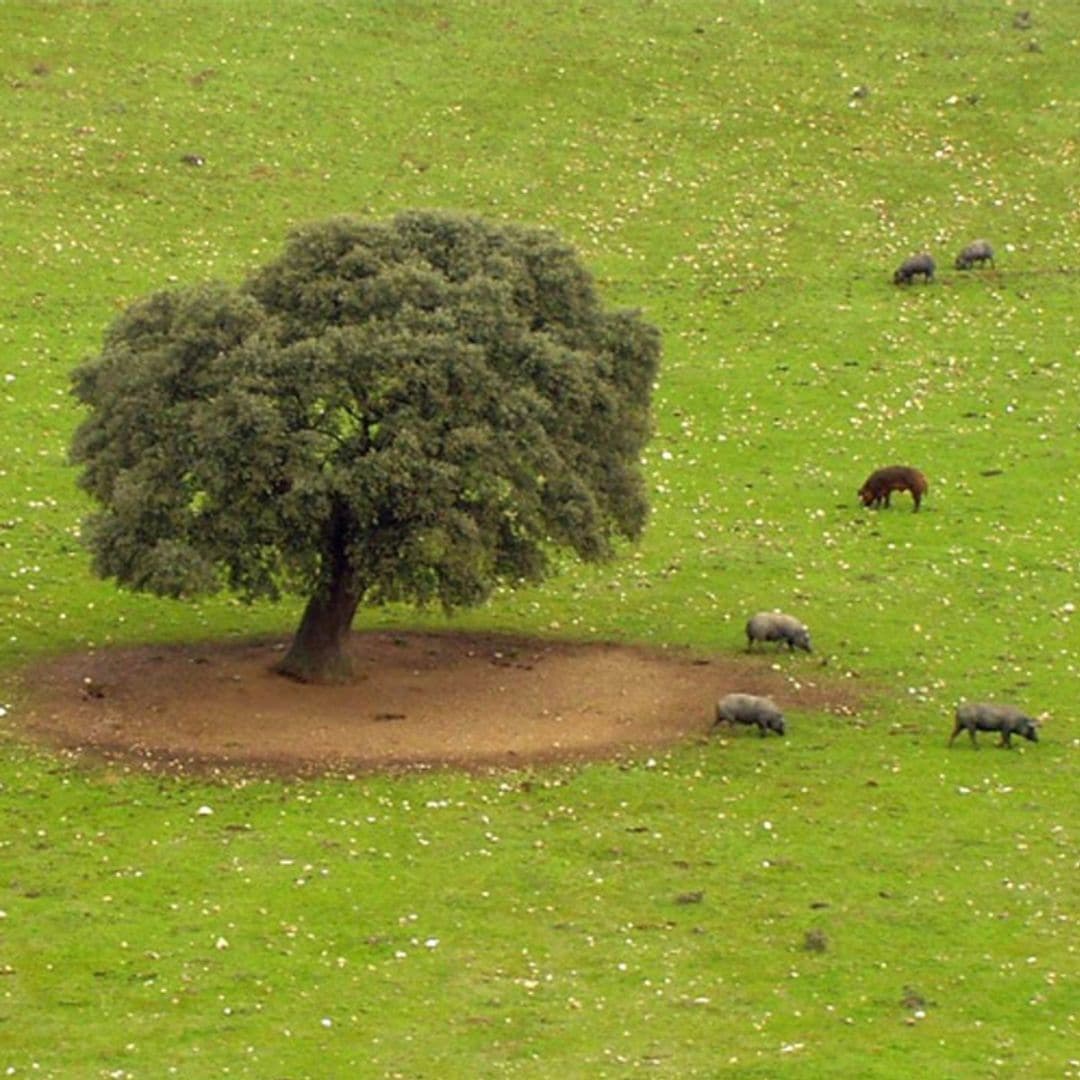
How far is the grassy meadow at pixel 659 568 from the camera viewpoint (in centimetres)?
3067

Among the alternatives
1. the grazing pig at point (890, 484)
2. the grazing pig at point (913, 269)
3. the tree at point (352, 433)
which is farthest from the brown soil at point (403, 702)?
the grazing pig at point (913, 269)

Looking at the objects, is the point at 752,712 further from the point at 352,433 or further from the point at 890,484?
the point at 890,484

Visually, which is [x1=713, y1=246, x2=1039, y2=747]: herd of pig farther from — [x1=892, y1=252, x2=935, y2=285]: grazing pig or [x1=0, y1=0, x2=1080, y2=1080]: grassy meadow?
[x1=892, y1=252, x2=935, y2=285]: grazing pig

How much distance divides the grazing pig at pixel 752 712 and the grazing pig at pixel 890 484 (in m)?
14.1

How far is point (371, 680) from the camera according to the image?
139 feet

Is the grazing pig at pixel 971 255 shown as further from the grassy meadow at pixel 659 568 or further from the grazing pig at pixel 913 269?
the grazing pig at pixel 913 269

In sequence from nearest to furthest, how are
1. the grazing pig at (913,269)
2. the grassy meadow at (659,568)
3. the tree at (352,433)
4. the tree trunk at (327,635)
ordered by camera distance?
the grassy meadow at (659,568), the tree at (352,433), the tree trunk at (327,635), the grazing pig at (913,269)

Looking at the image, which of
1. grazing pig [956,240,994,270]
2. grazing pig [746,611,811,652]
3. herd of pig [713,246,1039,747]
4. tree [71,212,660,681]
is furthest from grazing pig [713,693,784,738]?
grazing pig [956,240,994,270]

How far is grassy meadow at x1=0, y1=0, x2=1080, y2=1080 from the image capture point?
30672 mm

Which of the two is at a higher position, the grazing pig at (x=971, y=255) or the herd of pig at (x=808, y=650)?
the grazing pig at (x=971, y=255)

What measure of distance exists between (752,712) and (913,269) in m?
28.1

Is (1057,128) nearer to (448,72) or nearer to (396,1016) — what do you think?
(448,72)

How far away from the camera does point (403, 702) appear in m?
41.2

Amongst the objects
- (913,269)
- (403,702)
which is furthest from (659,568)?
(913,269)
